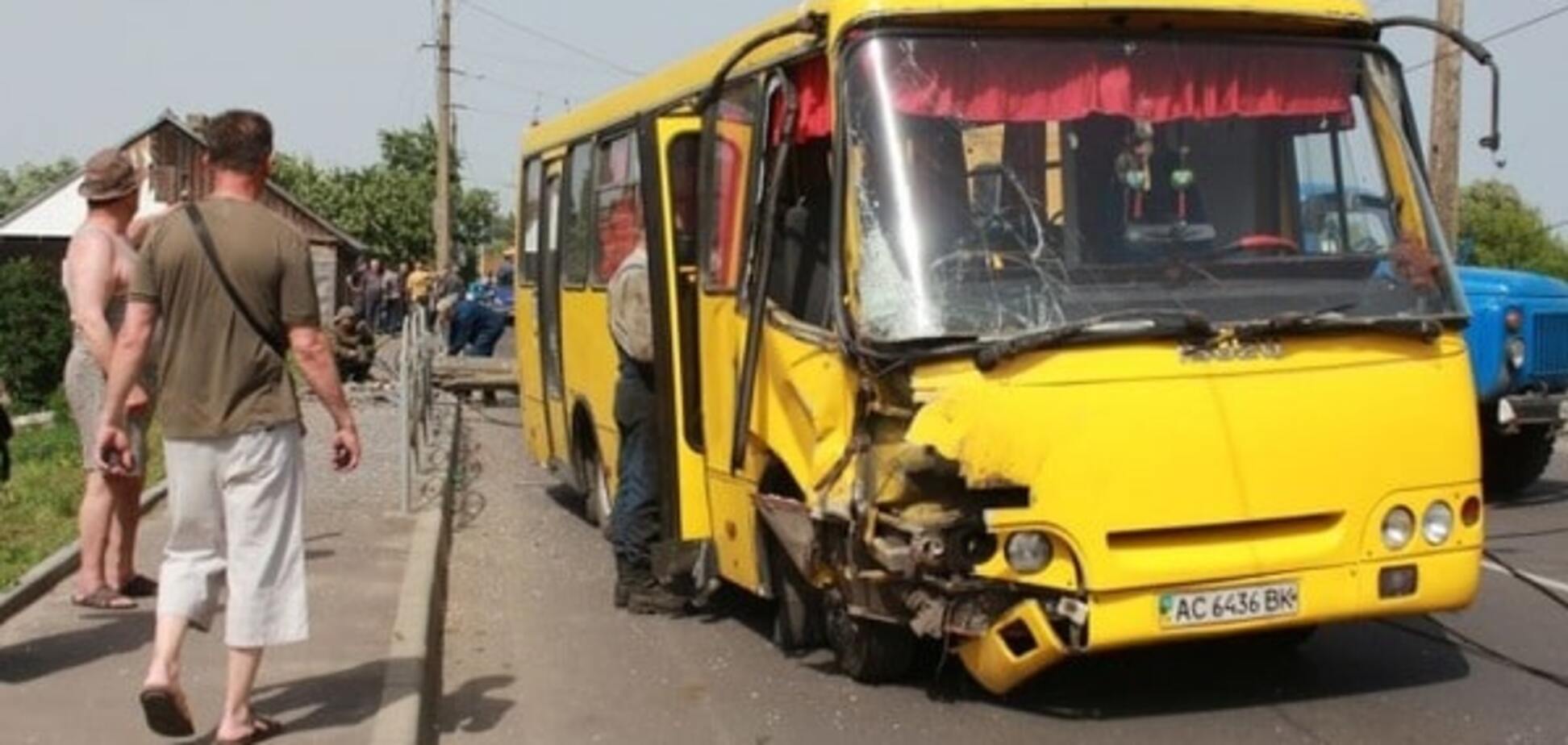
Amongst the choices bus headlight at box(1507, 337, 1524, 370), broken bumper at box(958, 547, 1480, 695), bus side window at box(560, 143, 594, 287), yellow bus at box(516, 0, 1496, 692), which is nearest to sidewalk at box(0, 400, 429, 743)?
yellow bus at box(516, 0, 1496, 692)

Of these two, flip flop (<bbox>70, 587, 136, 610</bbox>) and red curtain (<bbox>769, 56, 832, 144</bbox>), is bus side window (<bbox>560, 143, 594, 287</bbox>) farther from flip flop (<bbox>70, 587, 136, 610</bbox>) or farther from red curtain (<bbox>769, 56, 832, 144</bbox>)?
red curtain (<bbox>769, 56, 832, 144</bbox>)

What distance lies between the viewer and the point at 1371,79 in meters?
7.21

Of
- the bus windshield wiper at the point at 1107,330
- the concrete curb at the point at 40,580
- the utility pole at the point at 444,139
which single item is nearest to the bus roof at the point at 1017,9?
the bus windshield wiper at the point at 1107,330

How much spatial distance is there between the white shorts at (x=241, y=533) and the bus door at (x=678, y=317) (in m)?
2.78

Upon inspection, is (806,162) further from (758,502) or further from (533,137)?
(533,137)

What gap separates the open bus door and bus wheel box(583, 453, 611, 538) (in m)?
2.44

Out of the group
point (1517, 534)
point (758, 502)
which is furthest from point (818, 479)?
point (1517, 534)

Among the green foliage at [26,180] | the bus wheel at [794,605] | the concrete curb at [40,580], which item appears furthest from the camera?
the green foliage at [26,180]

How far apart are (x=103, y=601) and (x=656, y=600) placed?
251 cm

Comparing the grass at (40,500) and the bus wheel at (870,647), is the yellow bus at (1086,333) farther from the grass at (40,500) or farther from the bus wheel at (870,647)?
the grass at (40,500)

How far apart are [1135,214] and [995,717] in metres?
1.86

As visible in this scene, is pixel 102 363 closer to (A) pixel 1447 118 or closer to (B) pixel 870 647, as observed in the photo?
(B) pixel 870 647

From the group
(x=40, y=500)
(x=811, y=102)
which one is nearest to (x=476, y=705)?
(x=811, y=102)

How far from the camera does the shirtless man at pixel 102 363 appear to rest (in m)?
7.36
